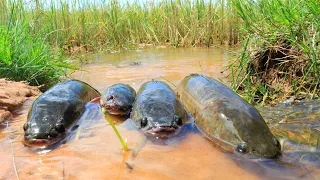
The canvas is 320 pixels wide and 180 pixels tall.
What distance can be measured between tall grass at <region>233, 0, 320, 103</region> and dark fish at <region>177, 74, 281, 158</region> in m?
0.72

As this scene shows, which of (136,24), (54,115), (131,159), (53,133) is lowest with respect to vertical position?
(131,159)

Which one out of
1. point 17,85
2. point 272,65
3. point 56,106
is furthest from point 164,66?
point 56,106

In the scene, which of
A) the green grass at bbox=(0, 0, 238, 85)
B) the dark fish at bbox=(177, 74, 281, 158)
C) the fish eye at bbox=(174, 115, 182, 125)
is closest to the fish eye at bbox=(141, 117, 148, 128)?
the fish eye at bbox=(174, 115, 182, 125)

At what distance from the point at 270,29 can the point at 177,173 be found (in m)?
2.83

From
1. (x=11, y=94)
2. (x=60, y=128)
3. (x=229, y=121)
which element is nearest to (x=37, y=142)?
(x=60, y=128)

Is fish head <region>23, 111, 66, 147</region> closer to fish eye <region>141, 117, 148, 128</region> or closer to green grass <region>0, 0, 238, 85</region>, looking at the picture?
fish eye <region>141, 117, 148, 128</region>

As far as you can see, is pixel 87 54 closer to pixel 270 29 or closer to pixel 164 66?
pixel 164 66

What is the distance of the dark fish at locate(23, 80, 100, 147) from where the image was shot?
260 cm

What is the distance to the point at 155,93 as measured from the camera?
341 cm

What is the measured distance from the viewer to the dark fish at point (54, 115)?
2.60 m

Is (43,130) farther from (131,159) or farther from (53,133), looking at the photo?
(131,159)

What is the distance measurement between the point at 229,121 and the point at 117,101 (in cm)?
138

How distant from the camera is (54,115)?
9.45ft

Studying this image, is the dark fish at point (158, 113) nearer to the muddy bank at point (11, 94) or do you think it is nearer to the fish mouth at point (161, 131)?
the fish mouth at point (161, 131)
